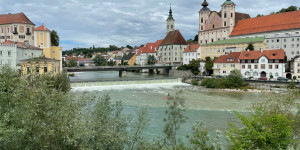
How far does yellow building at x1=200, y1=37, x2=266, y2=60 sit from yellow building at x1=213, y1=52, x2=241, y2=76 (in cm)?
877

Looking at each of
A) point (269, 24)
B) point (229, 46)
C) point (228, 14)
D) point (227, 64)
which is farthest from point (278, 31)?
point (227, 64)

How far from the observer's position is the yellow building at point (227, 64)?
146ft

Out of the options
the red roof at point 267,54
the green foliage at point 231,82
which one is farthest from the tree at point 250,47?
the green foliage at point 231,82

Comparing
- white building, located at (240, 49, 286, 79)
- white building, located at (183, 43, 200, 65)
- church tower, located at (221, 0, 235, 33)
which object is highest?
church tower, located at (221, 0, 235, 33)

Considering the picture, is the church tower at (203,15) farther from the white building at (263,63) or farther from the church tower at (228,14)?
the white building at (263,63)

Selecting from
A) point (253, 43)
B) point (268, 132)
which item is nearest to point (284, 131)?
point (268, 132)

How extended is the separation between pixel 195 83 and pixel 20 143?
37.3 m

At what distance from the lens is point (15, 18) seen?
5269 cm

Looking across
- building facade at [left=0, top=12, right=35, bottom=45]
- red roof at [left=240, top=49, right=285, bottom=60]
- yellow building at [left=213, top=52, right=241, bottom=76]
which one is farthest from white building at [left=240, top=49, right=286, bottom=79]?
building facade at [left=0, top=12, right=35, bottom=45]

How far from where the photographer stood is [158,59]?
82312 millimetres

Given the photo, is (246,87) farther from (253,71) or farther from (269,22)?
(269,22)

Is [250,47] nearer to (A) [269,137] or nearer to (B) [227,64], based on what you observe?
(B) [227,64]

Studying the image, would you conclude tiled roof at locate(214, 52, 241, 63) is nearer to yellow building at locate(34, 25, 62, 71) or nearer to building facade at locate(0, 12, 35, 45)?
yellow building at locate(34, 25, 62, 71)

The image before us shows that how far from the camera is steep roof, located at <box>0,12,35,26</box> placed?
52375mm
